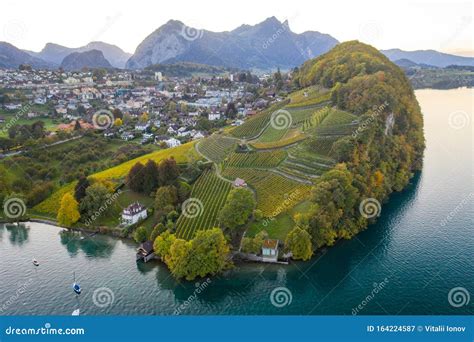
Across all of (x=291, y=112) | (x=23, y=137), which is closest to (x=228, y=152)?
(x=291, y=112)

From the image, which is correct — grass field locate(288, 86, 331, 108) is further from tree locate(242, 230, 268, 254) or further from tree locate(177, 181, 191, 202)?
tree locate(242, 230, 268, 254)

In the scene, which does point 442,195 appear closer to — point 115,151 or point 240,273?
point 240,273

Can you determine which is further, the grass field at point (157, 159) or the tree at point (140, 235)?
the grass field at point (157, 159)

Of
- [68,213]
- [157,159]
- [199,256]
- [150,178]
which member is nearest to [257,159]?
[150,178]

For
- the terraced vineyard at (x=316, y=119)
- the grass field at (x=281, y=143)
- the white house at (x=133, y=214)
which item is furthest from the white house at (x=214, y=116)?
the white house at (x=133, y=214)

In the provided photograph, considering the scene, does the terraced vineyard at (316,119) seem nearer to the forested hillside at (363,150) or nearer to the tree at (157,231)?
the forested hillside at (363,150)

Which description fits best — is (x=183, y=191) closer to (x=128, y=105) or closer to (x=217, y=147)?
(x=217, y=147)
